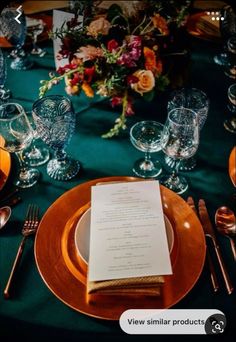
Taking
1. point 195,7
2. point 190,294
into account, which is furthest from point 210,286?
point 195,7

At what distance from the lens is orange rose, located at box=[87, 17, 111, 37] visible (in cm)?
100

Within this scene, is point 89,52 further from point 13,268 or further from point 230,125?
point 13,268

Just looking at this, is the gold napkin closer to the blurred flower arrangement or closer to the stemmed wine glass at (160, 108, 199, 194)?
the stemmed wine glass at (160, 108, 199, 194)


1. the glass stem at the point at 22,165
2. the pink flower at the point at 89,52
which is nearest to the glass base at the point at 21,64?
the pink flower at the point at 89,52

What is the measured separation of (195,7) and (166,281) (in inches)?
56.5

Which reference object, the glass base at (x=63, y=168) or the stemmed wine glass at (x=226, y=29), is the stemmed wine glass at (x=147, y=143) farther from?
the stemmed wine glass at (x=226, y=29)

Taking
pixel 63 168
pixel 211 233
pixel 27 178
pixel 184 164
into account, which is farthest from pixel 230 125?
pixel 27 178

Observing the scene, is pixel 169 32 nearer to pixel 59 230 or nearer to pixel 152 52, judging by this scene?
pixel 152 52

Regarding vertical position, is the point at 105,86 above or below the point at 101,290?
above

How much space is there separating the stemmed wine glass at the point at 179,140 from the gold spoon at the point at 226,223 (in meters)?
0.12

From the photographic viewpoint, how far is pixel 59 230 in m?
0.77

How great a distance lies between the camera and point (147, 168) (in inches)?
37.8

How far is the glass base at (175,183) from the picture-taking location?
90 cm

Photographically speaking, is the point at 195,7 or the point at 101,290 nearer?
the point at 101,290
